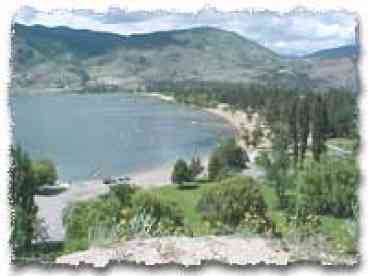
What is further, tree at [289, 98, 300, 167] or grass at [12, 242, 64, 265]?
tree at [289, 98, 300, 167]

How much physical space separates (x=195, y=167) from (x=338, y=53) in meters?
1.10

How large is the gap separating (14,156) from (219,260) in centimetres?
136

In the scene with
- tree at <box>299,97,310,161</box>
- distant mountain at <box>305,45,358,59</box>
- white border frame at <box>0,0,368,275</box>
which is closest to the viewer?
white border frame at <box>0,0,368,275</box>

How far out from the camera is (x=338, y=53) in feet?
35.6

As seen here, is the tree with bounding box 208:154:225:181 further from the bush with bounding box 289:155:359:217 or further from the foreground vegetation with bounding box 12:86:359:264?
the bush with bounding box 289:155:359:217

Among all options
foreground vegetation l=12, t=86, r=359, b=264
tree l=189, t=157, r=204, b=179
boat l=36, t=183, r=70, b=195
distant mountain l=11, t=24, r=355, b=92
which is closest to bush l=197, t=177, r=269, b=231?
foreground vegetation l=12, t=86, r=359, b=264

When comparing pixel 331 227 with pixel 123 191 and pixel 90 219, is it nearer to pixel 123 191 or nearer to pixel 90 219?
pixel 123 191

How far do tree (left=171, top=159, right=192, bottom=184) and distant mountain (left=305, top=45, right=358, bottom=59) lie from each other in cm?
100

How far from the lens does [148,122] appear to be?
10922mm

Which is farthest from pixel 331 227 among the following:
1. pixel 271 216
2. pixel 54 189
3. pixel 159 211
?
pixel 54 189

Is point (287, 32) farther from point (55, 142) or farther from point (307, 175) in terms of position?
point (55, 142)

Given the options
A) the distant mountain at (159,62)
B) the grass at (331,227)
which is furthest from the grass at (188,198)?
the distant mountain at (159,62)

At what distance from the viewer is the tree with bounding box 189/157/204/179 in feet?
35.3

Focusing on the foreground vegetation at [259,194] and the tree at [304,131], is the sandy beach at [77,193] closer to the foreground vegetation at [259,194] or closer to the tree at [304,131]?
the foreground vegetation at [259,194]
